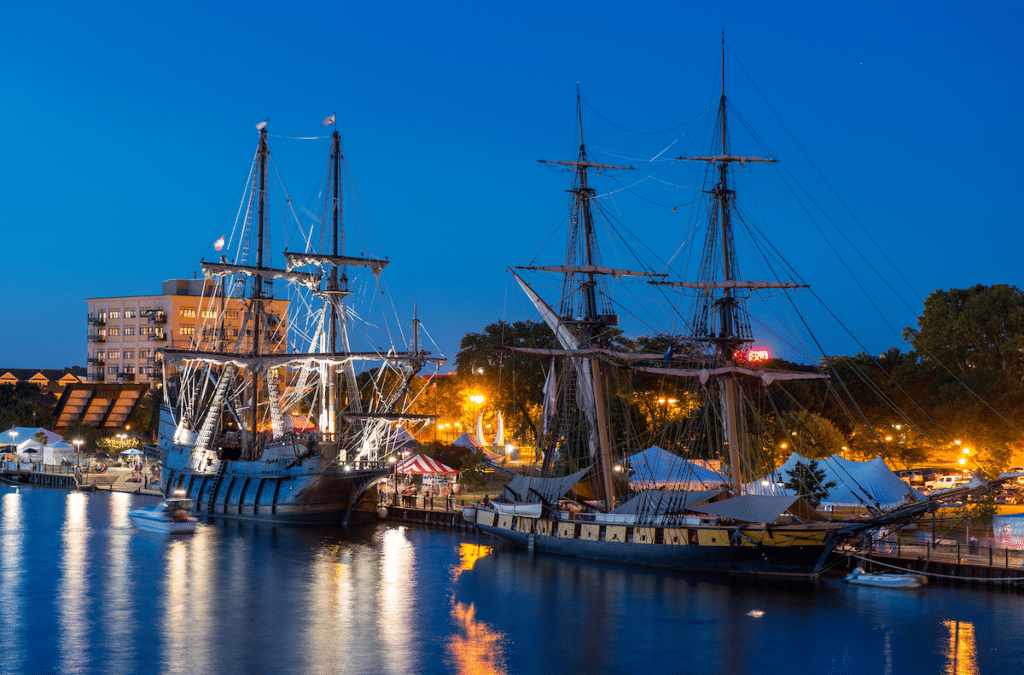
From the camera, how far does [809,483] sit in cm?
5156

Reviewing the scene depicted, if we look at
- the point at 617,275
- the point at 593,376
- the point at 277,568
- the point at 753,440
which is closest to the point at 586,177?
the point at 617,275

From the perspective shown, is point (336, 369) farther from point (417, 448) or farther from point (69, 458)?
point (69, 458)

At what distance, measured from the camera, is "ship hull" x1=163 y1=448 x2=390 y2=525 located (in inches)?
2490

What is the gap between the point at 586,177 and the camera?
2188 inches

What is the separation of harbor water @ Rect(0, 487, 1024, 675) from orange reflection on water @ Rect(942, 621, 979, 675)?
6 cm

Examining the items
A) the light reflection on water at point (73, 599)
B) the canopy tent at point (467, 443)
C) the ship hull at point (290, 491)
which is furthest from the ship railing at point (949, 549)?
the canopy tent at point (467, 443)

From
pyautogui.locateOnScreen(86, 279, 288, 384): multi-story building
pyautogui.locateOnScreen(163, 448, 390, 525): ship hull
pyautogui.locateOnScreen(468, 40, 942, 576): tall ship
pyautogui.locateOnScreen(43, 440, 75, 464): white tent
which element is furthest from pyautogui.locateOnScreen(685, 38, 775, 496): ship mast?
pyautogui.locateOnScreen(86, 279, 288, 384): multi-story building

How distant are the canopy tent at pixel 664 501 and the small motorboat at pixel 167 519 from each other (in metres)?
29.3

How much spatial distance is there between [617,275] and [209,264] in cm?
3323

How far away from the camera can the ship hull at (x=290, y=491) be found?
63250 millimetres

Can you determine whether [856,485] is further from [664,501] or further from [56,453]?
[56,453]

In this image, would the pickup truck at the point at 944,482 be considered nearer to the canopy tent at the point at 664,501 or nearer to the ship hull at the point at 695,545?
the canopy tent at the point at 664,501

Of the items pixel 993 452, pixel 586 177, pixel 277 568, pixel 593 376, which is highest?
pixel 586 177

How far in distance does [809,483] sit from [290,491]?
3293 cm
